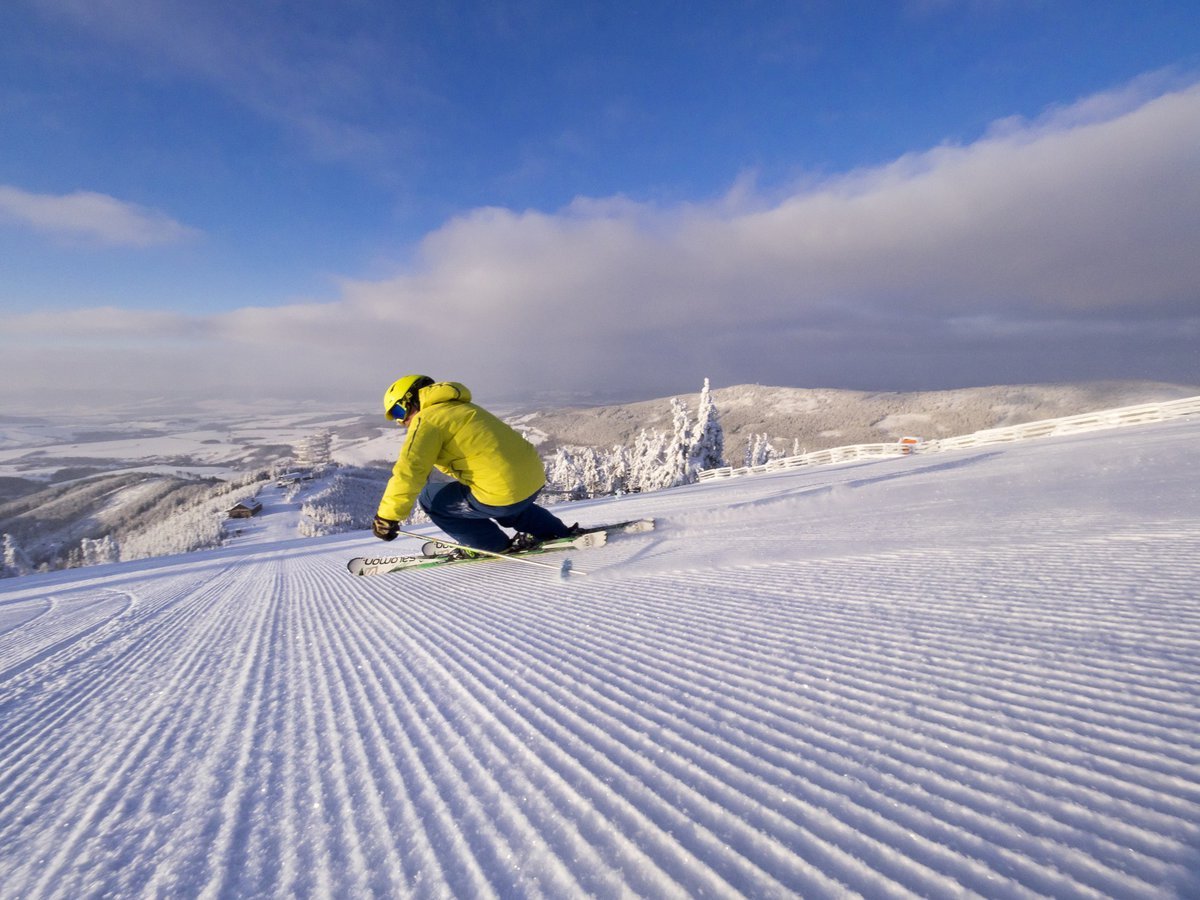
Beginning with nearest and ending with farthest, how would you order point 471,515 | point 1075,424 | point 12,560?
1. point 471,515
2. point 1075,424
3. point 12,560

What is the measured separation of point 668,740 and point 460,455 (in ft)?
9.36

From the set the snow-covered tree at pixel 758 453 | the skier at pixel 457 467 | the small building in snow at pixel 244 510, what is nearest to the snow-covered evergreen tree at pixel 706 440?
the snow-covered tree at pixel 758 453

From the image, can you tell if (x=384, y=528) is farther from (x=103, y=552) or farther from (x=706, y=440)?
(x=103, y=552)

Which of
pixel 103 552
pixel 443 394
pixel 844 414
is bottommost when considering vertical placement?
pixel 103 552

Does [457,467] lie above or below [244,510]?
above

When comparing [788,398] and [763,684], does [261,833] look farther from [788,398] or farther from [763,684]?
[788,398]

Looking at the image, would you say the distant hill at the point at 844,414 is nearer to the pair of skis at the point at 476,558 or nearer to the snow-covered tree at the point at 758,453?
the snow-covered tree at the point at 758,453

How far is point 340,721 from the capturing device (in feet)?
5.79

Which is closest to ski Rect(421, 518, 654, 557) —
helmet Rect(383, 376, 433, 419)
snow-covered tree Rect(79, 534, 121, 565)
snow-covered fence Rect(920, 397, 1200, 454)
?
helmet Rect(383, 376, 433, 419)

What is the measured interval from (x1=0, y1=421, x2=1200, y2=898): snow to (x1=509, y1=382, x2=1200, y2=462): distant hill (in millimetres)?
112127

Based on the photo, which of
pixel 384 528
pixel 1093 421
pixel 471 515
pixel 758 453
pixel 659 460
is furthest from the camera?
pixel 758 453

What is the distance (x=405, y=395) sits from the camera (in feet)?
13.0

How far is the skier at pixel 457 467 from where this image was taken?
3.65 m

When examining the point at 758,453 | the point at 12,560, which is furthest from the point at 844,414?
the point at 12,560
